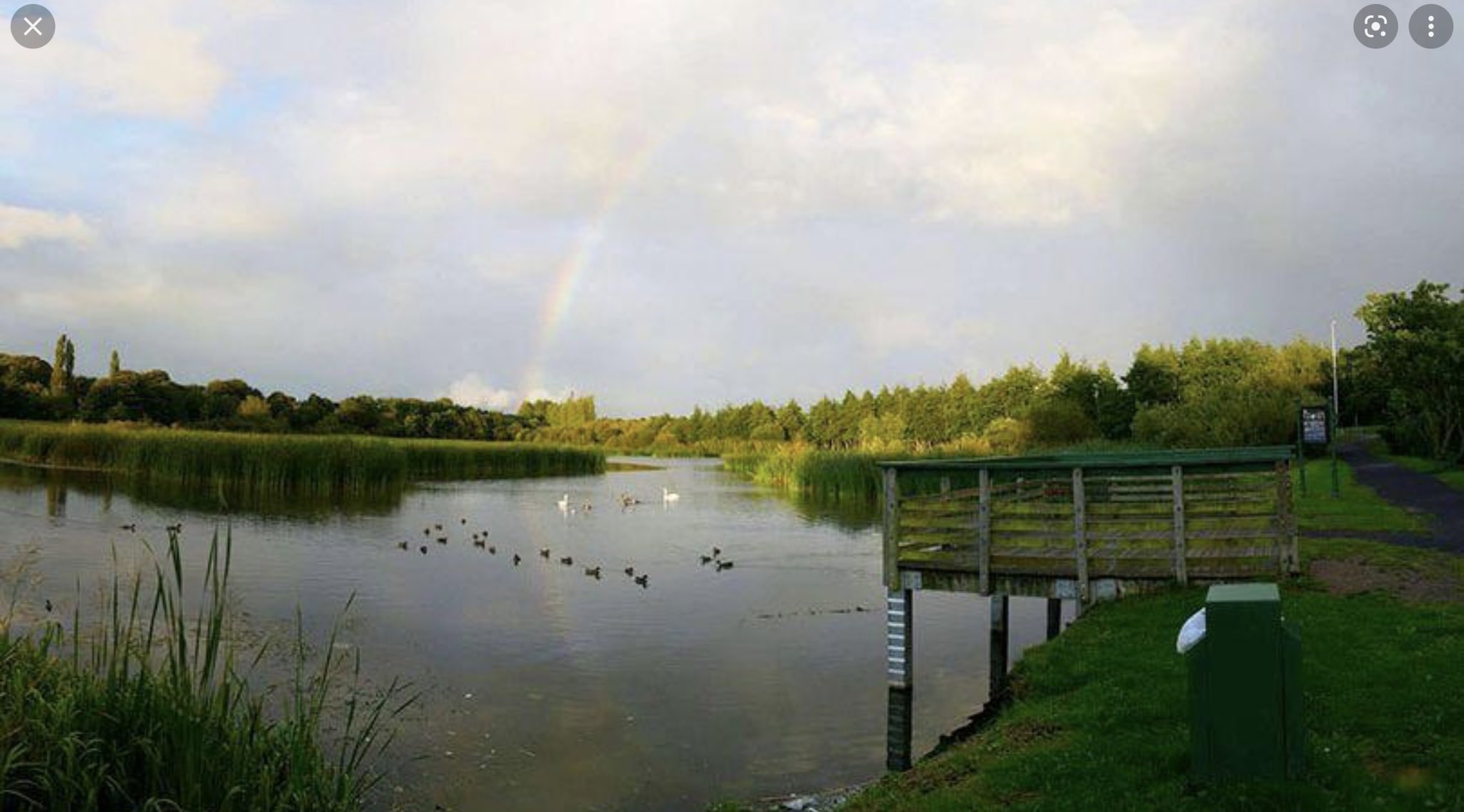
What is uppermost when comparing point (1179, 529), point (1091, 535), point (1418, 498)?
point (1179, 529)

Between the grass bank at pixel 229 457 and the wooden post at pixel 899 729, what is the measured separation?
30318 mm

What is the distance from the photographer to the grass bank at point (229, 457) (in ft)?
132

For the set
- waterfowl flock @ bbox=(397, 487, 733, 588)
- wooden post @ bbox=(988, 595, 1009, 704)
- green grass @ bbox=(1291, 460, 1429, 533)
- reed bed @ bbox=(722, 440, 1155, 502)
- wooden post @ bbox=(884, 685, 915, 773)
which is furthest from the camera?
reed bed @ bbox=(722, 440, 1155, 502)

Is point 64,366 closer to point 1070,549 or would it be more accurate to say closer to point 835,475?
point 835,475

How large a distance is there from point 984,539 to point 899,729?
2.61 metres

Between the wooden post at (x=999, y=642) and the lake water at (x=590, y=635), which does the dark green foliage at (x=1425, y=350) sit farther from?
the wooden post at (x=999, y=642)

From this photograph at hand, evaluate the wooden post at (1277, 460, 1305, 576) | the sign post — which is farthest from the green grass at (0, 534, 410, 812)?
the sign post

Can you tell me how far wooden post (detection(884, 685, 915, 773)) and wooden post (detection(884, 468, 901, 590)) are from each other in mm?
1381

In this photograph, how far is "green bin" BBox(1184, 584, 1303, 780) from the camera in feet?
17.9

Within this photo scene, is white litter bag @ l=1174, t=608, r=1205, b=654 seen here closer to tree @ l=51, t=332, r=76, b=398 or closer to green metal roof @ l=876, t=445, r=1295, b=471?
green metal roof @ l=876, t=445, r=1295, b=471

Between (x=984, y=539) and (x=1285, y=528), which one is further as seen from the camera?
(x=984, y=539)

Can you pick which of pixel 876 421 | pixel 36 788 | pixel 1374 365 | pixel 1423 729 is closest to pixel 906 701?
pixel 1423 729

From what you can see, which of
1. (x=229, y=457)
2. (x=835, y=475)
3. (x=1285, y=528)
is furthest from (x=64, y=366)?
(x=1285, y=528)

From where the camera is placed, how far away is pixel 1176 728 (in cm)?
698
